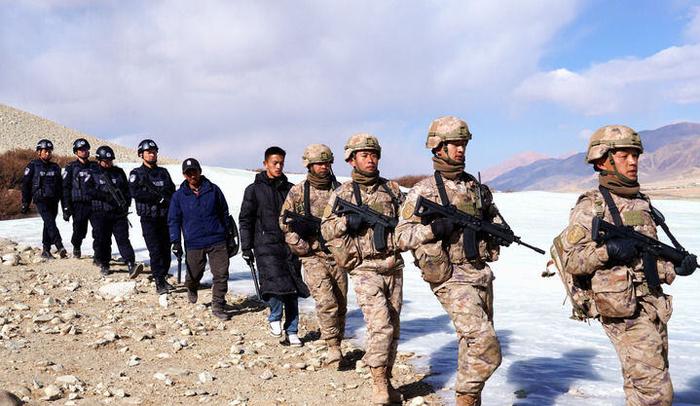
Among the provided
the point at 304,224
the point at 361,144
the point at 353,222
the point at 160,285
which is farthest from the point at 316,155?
the point at 160,285

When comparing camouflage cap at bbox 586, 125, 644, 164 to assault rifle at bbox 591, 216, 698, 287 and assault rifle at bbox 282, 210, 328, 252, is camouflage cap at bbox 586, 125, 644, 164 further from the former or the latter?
assault rifle at bbox 282, 210, 328, 252

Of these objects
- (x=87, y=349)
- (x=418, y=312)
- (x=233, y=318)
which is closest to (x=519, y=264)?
(x=418, y=312)

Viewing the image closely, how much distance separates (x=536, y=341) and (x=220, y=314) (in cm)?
406

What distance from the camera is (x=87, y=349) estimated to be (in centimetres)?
677

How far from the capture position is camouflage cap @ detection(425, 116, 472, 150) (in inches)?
179

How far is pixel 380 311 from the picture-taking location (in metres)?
5.18

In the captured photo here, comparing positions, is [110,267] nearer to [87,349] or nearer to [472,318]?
[87,349]

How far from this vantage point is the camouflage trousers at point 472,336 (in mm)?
4293

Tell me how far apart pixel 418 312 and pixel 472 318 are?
4.64m

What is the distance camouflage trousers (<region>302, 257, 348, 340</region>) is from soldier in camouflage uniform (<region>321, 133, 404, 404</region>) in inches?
35.8

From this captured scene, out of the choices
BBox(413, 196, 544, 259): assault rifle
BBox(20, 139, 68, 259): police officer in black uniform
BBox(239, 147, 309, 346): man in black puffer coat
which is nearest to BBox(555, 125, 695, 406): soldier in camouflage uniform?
BBox(413, 196, 544, 259): assault rifle

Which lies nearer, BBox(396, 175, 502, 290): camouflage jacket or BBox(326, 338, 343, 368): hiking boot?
BBox(396, 175, 502, 290): camouflage jacket

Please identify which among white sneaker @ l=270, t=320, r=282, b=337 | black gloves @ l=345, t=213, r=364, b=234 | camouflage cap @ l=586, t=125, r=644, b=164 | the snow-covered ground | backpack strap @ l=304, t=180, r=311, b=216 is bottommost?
the snow-covered ground

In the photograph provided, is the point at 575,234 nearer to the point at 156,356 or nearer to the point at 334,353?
the point at 334,353
